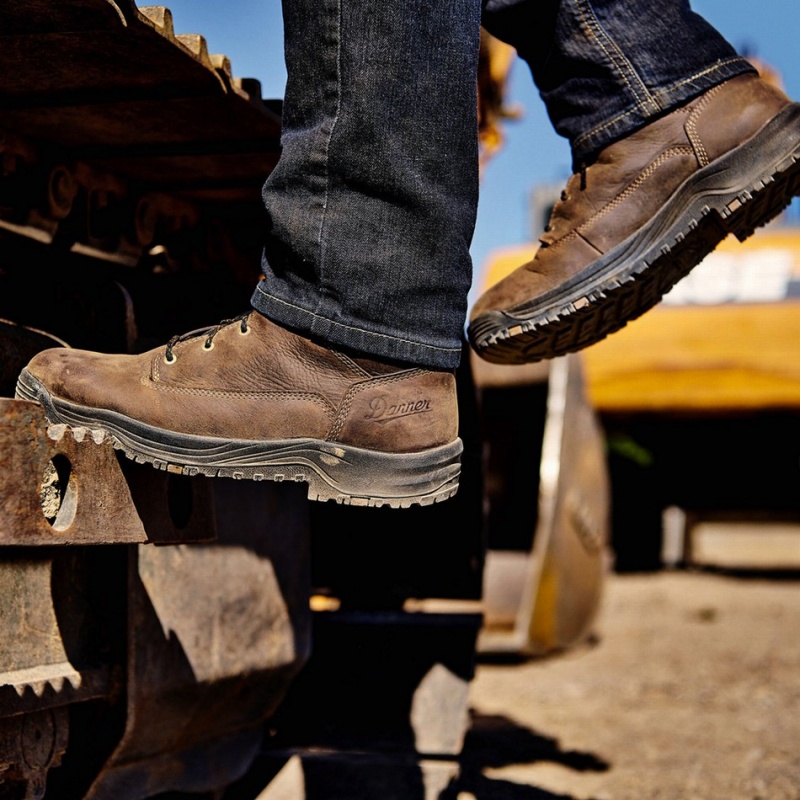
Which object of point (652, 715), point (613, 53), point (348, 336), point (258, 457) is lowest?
point (652, 715)

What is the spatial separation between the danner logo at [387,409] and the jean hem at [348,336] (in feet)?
0.17


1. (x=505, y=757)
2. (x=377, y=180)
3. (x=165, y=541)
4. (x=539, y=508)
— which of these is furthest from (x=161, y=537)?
(x=539, y=508)

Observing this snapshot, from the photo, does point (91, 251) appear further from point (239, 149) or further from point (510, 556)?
point (510, 556)

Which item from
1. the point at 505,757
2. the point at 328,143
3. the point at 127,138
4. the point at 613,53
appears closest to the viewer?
the point at 328,143

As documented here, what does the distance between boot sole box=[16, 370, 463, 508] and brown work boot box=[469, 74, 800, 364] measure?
338 mm

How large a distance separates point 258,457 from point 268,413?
0.05 m

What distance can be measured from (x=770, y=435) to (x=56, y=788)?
6.92m

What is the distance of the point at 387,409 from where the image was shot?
1.44 m

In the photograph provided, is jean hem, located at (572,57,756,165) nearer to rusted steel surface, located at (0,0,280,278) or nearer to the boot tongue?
the boot tongue

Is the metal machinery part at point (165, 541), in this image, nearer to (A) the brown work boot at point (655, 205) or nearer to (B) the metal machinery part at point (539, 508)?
(A) the brown work boot at point (655, 205)

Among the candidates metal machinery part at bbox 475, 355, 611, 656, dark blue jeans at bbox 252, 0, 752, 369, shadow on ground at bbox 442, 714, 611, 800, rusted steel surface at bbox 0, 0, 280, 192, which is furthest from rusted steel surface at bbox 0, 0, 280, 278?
metal machinery part at bbox 475, 355, 611, 656

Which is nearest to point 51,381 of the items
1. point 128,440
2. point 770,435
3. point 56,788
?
point 128,440

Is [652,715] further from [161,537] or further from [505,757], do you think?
[161,537]

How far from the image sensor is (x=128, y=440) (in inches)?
56.5
